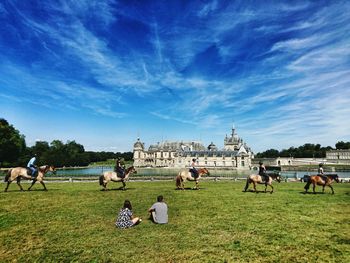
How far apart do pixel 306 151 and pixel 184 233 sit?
172 meters

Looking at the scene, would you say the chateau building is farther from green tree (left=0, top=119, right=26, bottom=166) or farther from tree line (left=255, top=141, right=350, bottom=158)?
green tree (left=0, top=119, right=26, bottom=166)

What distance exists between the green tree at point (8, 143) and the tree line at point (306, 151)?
13289cm

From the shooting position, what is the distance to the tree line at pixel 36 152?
235 ft

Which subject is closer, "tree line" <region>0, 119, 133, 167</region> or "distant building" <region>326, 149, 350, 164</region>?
"tree line" <region>0, 119, 133, 167</region>

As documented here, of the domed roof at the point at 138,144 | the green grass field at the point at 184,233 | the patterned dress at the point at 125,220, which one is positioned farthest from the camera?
the domed roof at the point at 138,144

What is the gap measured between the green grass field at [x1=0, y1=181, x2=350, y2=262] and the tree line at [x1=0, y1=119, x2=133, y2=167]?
1435 cm

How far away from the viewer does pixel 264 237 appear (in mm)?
8586

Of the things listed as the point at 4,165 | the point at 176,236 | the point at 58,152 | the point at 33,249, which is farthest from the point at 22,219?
the point at 58,152

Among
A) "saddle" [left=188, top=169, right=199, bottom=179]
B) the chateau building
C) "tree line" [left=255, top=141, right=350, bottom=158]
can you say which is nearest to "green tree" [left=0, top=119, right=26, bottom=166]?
the chateau building

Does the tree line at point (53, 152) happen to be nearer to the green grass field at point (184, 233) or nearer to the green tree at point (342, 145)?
the green tree at point (342, 145)

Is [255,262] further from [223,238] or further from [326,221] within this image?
[326,221]

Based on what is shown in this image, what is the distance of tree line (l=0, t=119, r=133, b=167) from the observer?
71500 mm

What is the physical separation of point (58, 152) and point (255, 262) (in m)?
119

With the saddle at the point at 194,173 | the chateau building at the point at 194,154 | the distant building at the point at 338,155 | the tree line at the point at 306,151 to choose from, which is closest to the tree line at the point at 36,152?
the saddle at the point at 194,173
